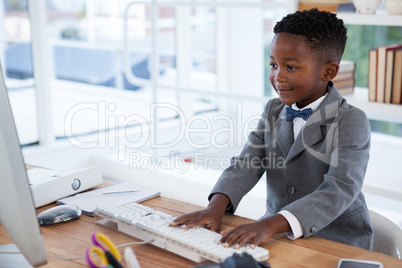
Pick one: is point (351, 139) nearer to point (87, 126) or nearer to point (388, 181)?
point (388, 181)

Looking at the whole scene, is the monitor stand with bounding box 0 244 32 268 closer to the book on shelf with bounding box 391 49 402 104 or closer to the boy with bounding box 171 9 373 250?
the boy with bounding box 171 9 373 250

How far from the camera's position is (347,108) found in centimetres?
137

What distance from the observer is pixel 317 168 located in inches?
53.7

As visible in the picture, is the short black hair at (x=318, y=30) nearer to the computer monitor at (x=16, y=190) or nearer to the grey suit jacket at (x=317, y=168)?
the grey suit jacket at (x=317, y=168)

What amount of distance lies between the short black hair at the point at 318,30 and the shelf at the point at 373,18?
2.83ft

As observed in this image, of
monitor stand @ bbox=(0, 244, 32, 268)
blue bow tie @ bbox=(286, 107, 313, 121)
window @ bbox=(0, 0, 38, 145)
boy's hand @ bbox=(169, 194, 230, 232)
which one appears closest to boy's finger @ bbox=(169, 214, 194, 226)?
boy's hand @ bbox=(169, 194, 230, 232)

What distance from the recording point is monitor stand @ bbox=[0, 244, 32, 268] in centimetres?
105

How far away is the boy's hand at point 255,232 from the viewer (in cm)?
106

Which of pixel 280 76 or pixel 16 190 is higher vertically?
pixel 280 76

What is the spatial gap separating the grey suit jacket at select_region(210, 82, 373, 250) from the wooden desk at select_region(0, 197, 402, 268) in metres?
0.06

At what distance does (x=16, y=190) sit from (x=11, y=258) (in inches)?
11.8

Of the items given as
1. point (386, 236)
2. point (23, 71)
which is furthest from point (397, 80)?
point (23, 71)

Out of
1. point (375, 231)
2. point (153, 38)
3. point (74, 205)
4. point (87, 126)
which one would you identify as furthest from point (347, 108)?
point (87, 126)

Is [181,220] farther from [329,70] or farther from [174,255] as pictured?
[329,70]
